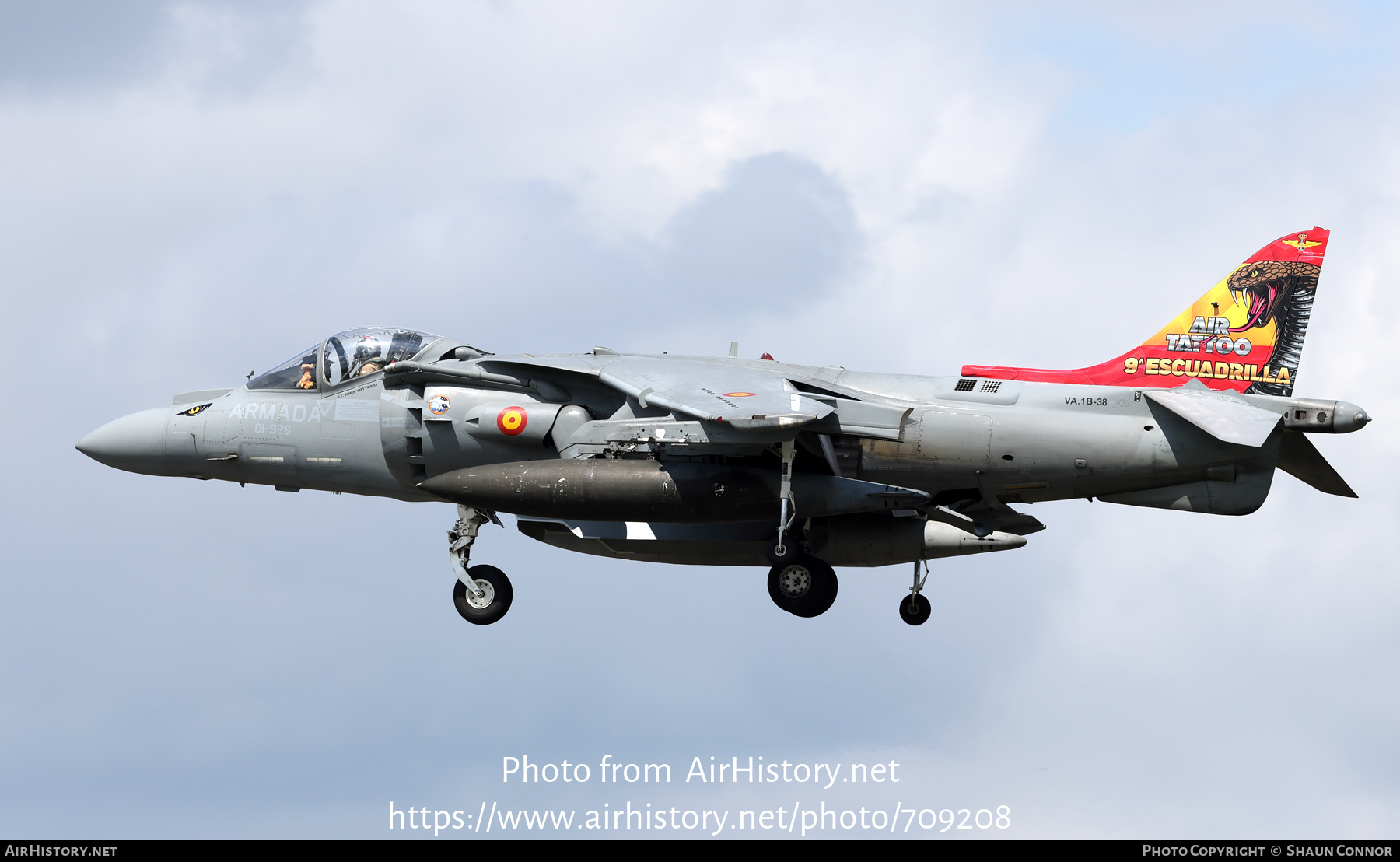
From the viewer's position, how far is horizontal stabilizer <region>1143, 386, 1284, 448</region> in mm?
19328

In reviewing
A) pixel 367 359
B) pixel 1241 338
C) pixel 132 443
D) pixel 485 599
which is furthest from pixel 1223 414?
pixel 132 443

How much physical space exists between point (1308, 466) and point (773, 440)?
279 inches

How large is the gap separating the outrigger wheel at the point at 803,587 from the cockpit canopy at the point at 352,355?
5.74m

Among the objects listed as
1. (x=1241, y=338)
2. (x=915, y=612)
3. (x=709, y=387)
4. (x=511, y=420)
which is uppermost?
(x=1241, y=338)

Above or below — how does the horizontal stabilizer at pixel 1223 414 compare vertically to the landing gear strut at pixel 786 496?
above

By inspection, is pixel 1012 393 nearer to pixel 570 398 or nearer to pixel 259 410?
pixel 570 398

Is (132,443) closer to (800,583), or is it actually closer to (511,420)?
(511,420)

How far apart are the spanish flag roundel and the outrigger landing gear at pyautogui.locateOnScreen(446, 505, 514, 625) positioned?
59.1 inches

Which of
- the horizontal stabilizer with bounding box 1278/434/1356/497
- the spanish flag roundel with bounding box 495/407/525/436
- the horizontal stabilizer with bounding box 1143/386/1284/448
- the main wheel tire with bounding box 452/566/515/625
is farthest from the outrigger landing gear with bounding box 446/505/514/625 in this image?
the horizontal stabilizer with bounding box 1278/434/1356/497

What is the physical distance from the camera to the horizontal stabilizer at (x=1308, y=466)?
20625 millimetres

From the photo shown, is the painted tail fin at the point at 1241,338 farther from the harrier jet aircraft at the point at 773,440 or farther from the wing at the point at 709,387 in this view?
the wing at the point at 709,387

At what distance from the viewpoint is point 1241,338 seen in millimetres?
21094

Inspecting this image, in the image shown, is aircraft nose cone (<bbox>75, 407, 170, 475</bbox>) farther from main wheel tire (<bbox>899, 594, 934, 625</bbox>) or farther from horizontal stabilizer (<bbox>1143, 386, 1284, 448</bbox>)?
horizontal stabilizer (<bbox>1143, 386, 1284, 448</bbox>)

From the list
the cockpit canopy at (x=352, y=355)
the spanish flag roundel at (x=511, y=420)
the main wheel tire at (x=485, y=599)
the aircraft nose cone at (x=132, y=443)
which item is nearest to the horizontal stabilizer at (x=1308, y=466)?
the spanish flag roundel at (x=511, y=420)
